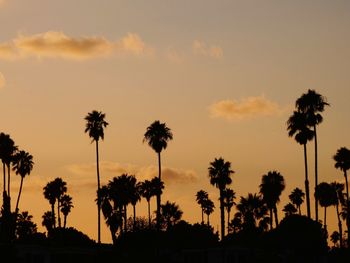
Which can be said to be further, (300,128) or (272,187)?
(272,187)

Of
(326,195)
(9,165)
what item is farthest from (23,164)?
(326,195)

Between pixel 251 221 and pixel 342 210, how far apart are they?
96.7 ft

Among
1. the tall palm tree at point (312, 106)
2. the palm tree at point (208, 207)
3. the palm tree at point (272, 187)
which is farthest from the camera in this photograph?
the palm tree at point (208, 207)

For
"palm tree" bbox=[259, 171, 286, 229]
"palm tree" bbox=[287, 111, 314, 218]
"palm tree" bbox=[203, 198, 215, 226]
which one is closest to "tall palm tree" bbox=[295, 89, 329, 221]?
"palm tree" bbox=[287, 111, 314, 218]

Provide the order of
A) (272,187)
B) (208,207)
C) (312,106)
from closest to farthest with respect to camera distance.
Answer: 1. (312,106)
2. (272,187)
3. (208,207)

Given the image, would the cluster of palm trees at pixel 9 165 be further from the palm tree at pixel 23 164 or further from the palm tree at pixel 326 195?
the palm tree at pixel 326 195

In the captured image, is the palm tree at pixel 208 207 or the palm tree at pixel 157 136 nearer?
the palm tree at pixel 157 136

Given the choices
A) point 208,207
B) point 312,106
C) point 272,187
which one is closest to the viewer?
point 312,106

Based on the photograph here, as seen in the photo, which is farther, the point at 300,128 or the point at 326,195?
the point at 326,195

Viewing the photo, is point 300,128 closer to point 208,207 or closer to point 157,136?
point 157,136

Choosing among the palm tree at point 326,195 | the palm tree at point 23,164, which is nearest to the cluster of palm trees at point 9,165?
the palm tree at point 23,164

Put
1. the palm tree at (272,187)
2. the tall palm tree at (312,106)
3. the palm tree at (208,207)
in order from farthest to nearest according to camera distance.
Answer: the palm tree at (208,207) < the palm tree at (272,187) < the tall palm tree at (312,106)

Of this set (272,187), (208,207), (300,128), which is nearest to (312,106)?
(300,128)

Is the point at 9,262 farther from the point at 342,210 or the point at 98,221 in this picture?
the point at 342,210
